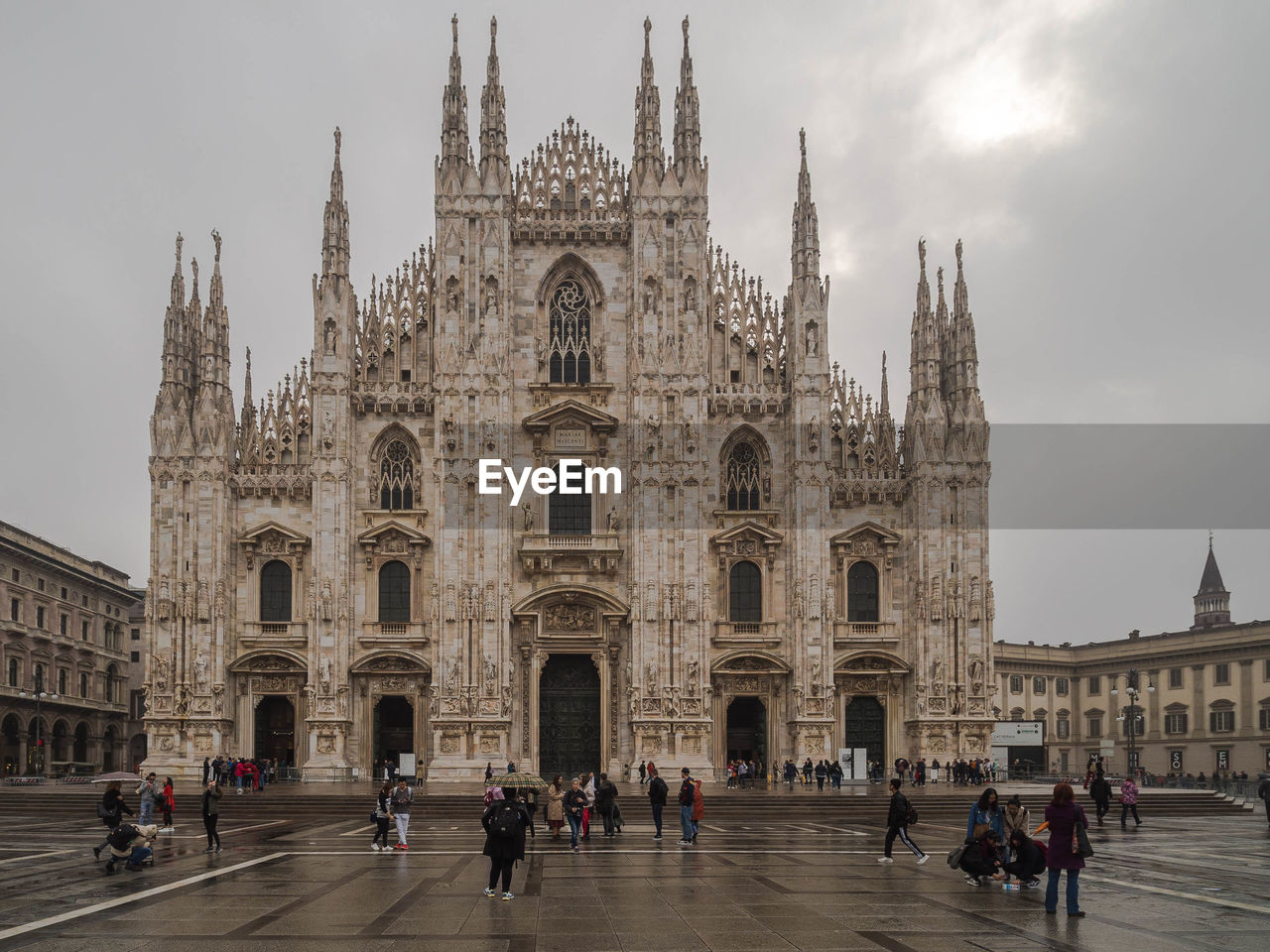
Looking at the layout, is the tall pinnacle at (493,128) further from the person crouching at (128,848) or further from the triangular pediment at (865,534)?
the person crouching at (128,848)

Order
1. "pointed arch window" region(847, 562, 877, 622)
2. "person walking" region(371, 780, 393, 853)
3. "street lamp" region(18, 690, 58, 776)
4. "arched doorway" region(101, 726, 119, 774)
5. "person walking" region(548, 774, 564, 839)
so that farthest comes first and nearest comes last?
"arched doorway" region(101, 726, 119, 774) < "street lamp" region(18, 690, 58, 776) < "pointed arch window" region(847, 562, 877, 622) < "person walking" region(548, 774, 564, 839) < "person walking" region(371, 780, 393, 853)

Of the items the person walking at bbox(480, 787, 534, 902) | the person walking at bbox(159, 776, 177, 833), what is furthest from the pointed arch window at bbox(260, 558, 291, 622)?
the person walking at bbox(480, 787, 534, 902)

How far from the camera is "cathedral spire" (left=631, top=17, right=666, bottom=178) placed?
50906 millimetres

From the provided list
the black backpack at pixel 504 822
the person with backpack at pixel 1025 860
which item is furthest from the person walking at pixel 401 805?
the person with backpack at pixel 1025 860

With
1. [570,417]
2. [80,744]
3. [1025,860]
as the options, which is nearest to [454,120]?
[570,417]

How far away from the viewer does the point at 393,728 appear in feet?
160

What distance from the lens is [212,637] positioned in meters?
47.5

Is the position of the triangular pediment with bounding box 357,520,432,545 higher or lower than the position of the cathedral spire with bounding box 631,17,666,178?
lower

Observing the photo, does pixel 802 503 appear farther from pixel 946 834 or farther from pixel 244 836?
pixel 244 836

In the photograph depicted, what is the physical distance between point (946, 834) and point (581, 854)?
962 cm

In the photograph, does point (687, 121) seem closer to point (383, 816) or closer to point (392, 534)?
point (392, 534)

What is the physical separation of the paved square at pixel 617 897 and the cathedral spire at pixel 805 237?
26172mm

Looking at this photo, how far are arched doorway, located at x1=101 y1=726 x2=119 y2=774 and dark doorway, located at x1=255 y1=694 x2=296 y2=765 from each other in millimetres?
36940

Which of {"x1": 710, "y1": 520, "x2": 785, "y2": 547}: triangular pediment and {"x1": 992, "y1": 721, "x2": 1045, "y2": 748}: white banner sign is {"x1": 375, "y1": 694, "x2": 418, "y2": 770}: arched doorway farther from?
{"x1": 992, "y1": 721, "x2": 1045, "y2": 748}: white banner sign
